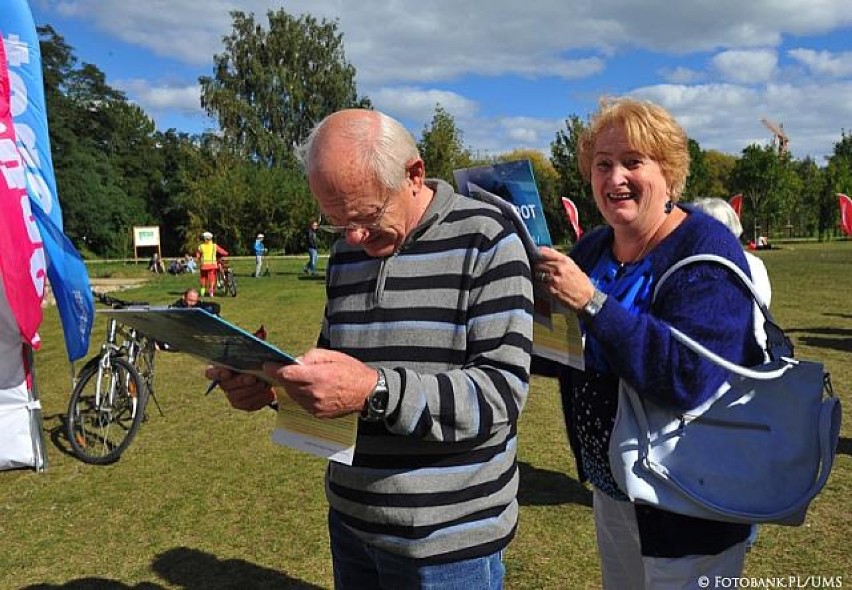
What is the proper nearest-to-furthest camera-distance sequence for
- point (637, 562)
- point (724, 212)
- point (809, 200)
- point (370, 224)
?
point (370, 224) → point (637, 562) → point (724, 212) → point (809, 200)

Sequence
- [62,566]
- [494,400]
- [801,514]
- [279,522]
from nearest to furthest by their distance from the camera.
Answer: [494,400] < [801,514] < [62,566] < [279,522]

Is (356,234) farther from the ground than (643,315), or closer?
farther from the ground

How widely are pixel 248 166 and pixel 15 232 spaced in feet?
134

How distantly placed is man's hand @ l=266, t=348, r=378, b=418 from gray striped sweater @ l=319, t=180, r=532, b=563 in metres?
0.13

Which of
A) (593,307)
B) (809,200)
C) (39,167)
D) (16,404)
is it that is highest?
(809,200)

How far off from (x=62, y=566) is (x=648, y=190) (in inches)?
155

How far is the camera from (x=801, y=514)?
70.7 inches

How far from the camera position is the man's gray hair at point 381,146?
5.34 ft

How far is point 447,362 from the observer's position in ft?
5.43

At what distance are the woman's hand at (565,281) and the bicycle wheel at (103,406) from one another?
5092 mm

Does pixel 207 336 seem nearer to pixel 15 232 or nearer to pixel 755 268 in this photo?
A: pixel 755 268

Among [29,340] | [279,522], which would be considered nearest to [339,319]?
[279,522]

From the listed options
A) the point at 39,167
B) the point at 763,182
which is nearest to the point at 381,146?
the point at 39,167

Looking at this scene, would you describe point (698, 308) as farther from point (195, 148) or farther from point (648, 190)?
point (195, 148)
